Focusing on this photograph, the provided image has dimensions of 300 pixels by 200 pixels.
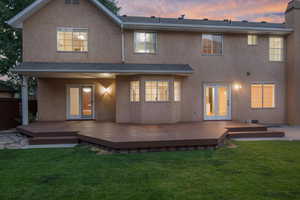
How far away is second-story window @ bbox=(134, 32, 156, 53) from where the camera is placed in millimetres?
11945

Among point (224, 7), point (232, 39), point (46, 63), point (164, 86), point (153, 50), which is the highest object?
point (224, 7)

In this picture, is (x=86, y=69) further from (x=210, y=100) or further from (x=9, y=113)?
(x=210, y=100)

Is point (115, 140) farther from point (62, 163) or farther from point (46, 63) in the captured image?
point (46, 63)

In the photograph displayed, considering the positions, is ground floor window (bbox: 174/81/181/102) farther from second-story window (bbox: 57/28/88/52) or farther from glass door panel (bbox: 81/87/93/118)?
second-story window (bbox: 57/28/88/52)

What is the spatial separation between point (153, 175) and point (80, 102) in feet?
31.3

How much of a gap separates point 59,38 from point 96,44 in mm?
2060

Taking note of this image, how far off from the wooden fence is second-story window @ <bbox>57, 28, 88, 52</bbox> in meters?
4.27

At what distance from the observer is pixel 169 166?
5191 mm

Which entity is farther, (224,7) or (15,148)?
(224,7)

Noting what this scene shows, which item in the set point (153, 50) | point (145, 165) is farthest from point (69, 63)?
point (145, 165)

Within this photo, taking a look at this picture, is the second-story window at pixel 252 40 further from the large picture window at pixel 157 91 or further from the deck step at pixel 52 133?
the deck step at pixel 52 133

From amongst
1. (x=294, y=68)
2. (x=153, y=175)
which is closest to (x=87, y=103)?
(x=153, y=175)

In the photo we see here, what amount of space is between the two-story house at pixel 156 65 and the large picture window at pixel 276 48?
0.21 feet

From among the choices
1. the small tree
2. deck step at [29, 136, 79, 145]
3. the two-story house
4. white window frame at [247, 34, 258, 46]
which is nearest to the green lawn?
deck step at [29, 136, 79, 145]
